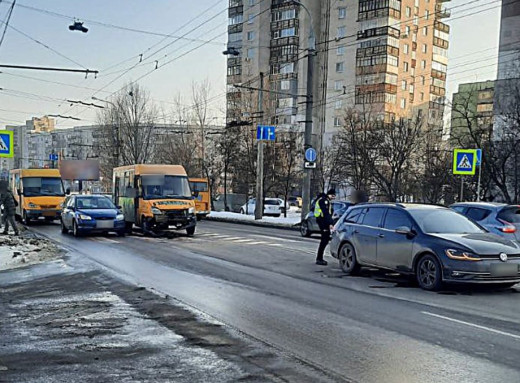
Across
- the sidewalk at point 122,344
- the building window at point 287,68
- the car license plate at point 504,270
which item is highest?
the building window at point 287,68

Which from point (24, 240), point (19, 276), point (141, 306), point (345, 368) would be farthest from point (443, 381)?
point (24, 240)

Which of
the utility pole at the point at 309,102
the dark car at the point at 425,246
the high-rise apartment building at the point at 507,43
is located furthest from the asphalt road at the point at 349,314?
the high-rise apartment building at the point at 507,43

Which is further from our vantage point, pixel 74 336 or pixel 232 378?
pixel 74 336

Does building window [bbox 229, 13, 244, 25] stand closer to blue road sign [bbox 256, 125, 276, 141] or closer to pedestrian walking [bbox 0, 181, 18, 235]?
blue road sign [bbox 256, 125, 276, 141]

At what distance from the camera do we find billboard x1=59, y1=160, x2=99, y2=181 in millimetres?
51812

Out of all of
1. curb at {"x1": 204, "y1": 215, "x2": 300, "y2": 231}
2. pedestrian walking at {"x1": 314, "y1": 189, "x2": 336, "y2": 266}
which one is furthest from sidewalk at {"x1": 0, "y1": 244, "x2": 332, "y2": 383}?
Answer: curb at {"x1": 204, "y1": 215, "x2": 300, "y2": 231}

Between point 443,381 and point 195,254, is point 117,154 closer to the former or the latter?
point 195,254

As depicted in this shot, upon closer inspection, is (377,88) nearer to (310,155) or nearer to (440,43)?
(440,43)

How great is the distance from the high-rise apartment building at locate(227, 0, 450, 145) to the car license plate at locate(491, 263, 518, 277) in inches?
1941

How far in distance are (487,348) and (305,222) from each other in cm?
1627

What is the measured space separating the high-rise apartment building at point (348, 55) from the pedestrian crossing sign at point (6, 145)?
41.0 m

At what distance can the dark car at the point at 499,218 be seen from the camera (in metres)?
13.2

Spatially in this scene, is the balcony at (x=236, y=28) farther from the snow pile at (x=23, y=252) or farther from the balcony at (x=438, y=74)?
the snow pile at (x=23, y=252)

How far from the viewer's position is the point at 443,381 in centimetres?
487
